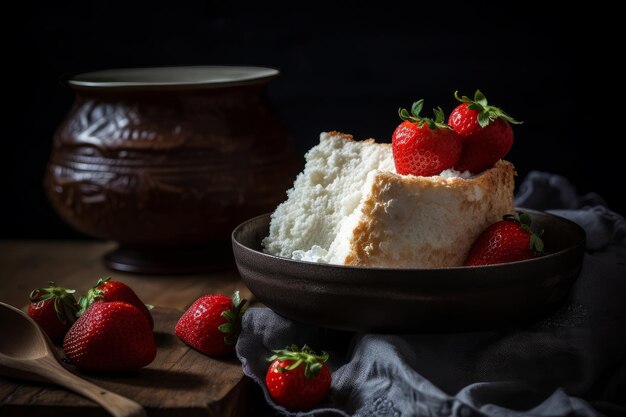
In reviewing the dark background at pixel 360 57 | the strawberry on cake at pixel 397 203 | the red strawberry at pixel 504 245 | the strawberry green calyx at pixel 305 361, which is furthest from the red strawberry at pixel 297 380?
the dark background at pixel 360 57

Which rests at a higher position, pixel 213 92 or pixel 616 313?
pixel 213 92

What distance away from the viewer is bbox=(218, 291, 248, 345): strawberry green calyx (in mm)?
1315

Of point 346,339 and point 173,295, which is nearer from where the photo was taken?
point 346,339

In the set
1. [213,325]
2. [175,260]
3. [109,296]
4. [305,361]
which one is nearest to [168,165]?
[175,260]

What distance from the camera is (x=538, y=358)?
1.22m

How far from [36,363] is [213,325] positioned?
0.90 ft

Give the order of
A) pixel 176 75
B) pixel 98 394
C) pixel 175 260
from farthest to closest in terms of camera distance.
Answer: pixel 176 75 → pixel 175 260 → pixel 98 394

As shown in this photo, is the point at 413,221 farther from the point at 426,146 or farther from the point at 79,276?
the point at 79,276

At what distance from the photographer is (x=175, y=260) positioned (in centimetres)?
191

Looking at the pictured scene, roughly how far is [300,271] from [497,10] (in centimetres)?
116

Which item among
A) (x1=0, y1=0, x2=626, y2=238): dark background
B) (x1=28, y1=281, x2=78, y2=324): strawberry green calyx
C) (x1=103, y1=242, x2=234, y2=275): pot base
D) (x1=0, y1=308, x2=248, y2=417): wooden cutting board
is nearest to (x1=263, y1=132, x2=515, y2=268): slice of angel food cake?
(x1=0, y1=308, x2=248, y2=417): wooden cutting board

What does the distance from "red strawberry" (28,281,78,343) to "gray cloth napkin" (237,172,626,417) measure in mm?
307

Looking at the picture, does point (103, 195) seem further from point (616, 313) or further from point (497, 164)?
point (616, 313)

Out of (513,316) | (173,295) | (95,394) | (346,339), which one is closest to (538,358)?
(513,316)
